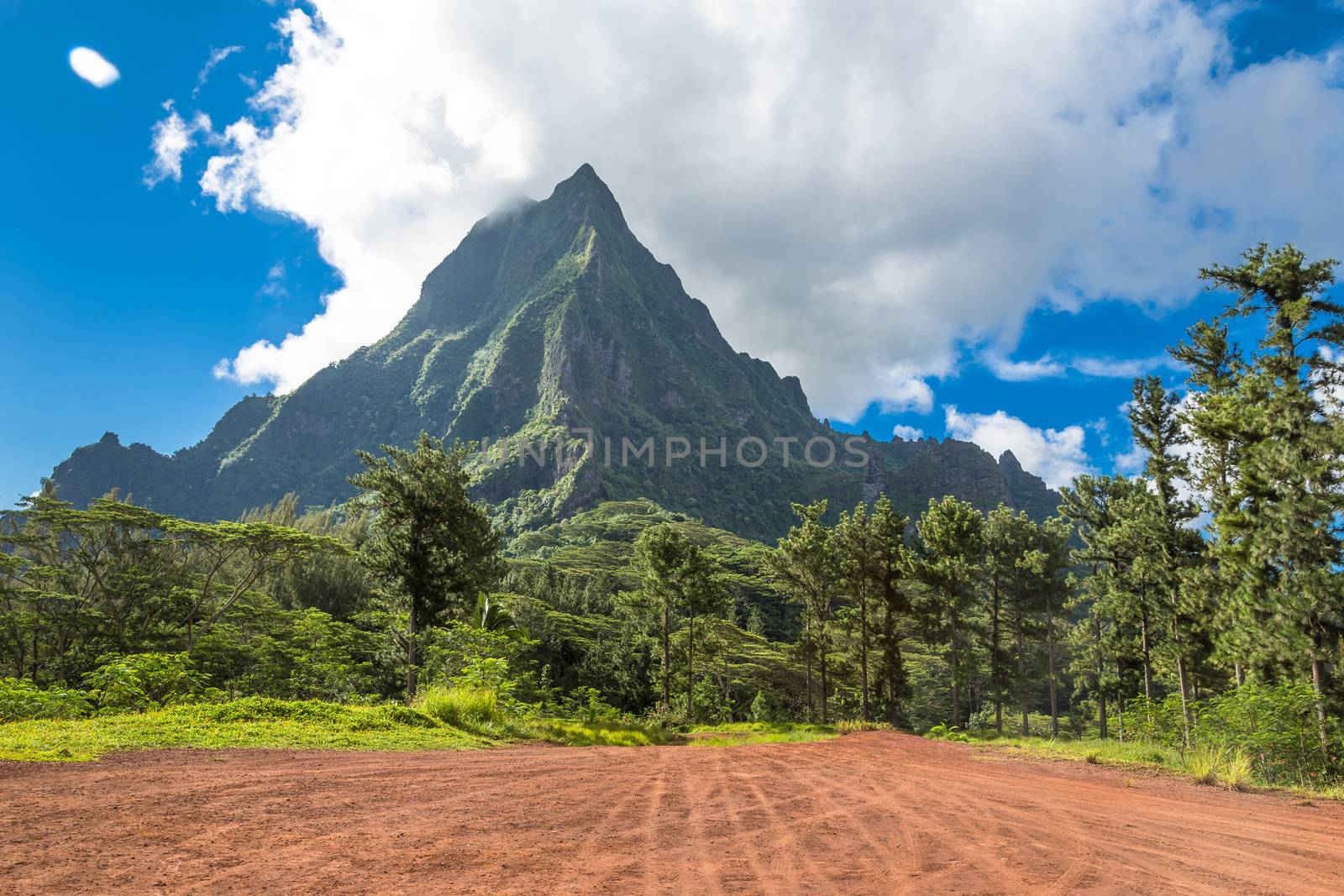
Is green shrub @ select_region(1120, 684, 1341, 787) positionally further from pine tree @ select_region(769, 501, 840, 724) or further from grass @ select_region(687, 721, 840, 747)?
pine tree @ select_region(769, 501, 840, 724)

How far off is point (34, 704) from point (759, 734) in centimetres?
2194

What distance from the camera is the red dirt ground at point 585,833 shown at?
445cm

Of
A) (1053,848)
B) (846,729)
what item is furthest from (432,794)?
(846,729)

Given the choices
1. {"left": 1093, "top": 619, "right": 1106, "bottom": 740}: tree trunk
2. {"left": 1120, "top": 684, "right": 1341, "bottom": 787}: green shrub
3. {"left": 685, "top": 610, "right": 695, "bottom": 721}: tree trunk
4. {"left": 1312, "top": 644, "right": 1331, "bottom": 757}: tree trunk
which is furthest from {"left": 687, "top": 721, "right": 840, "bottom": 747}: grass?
{"left": 1093, "top": 619, "right": 1106, "bottom": 740}: tree trunk

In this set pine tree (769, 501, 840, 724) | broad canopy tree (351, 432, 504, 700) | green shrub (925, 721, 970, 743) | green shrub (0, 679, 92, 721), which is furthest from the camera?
pine tree (769, 501, 840, 724)

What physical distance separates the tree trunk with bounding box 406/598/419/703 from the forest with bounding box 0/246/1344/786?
15cm

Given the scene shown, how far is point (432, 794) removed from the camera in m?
7.17

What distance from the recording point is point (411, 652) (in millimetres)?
20922

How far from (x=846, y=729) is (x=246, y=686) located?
23748mm

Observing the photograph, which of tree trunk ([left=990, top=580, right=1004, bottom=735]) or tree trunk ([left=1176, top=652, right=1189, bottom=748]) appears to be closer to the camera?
tree trunk ([left=1176, top=652, right=1189, bottom=748])

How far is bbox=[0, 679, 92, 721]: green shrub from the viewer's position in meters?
10.5

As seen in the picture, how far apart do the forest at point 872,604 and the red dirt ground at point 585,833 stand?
20.5 ft

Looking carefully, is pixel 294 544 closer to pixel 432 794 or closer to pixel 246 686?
pixel 246 686

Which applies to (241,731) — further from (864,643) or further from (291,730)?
(864,643)
